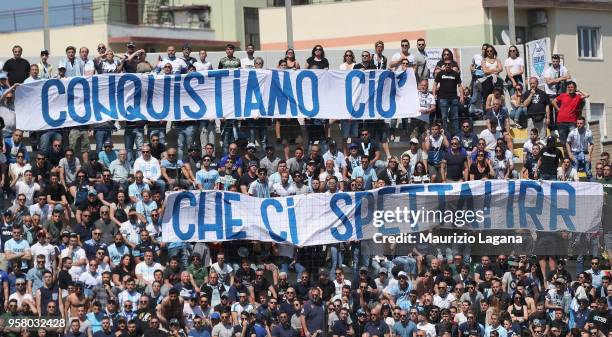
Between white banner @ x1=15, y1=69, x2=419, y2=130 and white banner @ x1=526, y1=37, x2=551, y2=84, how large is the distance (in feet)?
15.2

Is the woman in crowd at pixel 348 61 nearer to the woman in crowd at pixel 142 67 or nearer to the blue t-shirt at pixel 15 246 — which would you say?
the woman in crowd at pixel 142 67

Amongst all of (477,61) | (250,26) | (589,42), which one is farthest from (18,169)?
(250,26)

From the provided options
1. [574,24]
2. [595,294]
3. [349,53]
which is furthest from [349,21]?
[595,294]

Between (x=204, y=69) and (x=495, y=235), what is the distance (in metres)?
6.56

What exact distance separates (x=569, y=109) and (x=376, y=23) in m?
22.5

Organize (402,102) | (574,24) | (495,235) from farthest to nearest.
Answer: (574,24) < (402,102) < (495,235)

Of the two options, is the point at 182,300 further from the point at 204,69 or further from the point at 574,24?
the point at 574,24

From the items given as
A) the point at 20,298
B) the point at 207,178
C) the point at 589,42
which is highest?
the point at 589,42

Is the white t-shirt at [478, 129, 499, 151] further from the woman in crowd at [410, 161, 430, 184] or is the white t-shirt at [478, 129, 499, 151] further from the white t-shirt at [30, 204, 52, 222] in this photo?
the white t-shirt at [30, 204, 52, 222]

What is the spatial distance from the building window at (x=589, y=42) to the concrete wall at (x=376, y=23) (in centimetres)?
354

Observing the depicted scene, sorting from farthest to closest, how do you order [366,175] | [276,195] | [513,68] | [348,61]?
[513,68] → [348,61] → [366,175] → [276,195]

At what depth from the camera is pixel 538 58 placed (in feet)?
118

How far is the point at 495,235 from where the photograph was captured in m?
30.4

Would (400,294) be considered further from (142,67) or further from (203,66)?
(142,67)
